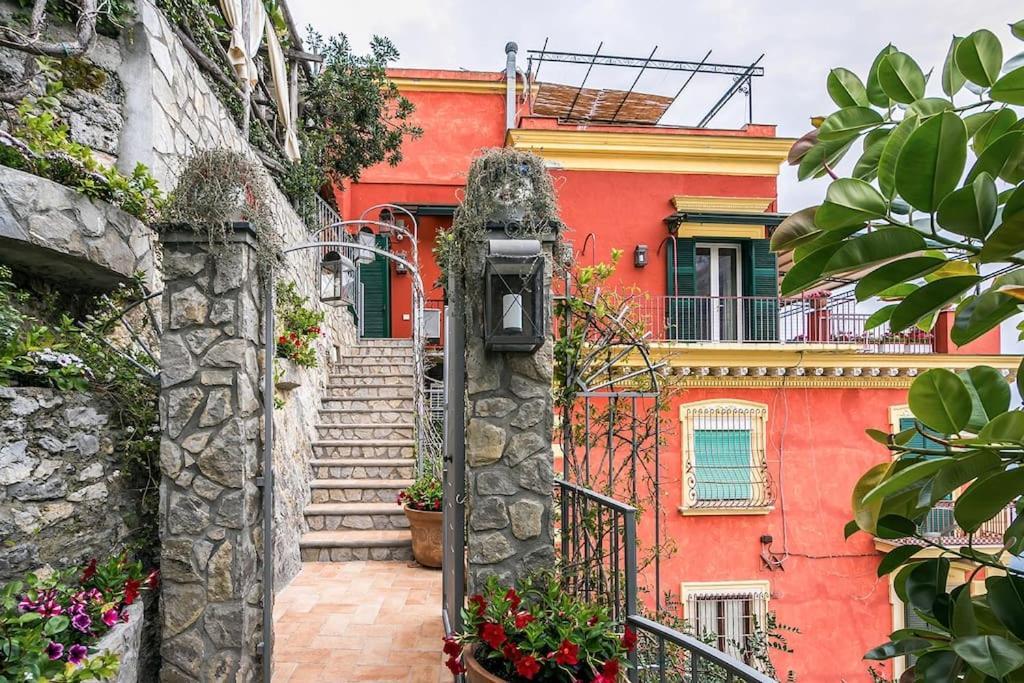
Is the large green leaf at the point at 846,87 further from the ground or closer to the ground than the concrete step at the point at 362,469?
further from the ground

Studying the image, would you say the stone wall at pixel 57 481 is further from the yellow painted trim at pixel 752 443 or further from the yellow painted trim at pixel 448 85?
the yellow painted trim at pixel 448 85

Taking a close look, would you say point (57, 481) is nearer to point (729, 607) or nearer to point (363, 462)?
point (363, 462)

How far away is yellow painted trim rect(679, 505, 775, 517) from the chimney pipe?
7794 mm

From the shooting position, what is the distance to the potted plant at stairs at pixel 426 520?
4793 mm

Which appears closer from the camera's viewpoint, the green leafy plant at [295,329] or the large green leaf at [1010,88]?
the large green leaf at [1010,88]

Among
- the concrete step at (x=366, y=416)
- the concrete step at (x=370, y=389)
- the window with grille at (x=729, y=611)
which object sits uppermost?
the concrete step at (x=370, y=389)

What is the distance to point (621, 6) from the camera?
905cm

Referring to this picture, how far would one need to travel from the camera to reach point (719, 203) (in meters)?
8.90

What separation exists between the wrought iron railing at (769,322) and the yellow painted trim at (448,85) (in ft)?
20.4

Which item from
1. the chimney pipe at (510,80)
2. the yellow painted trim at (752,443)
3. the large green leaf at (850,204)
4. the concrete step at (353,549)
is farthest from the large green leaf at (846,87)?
the chimney pipe at (510,80)

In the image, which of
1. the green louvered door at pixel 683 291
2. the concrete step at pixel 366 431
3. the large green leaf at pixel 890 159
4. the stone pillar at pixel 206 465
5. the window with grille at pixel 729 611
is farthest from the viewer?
the green louvered door at pixel 683 291

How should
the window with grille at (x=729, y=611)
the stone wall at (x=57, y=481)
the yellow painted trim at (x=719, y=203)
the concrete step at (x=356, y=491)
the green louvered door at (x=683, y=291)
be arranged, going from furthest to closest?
1. the yellow painted trim at (x=719, y=203)
2. the green louvered door at (x=683, y=291)
3. the window with grille at (x=729, y=611)
4. the concrete step at (x=356, y=491)
5. the stone wall at (x=57, y=481)

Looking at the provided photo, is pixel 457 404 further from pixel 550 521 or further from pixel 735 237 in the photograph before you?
pixel 735 237

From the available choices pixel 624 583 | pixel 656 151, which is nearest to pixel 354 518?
pixel 624 583
